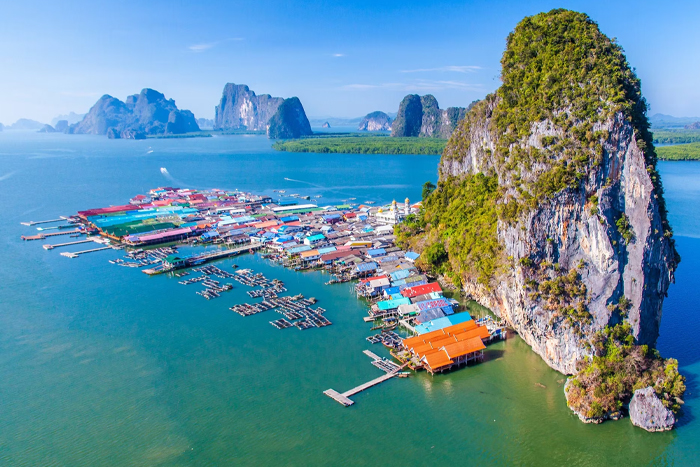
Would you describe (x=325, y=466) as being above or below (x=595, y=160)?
below

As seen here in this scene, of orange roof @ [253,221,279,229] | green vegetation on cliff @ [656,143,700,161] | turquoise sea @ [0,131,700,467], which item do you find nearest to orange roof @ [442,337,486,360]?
turquoise sea @ [0,131,700,467]

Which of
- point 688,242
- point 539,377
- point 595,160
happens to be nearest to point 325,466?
point 539,377

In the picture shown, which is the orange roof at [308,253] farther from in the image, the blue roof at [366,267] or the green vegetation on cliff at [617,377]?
the green vegetation on cliff at [617,377]

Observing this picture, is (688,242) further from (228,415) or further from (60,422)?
(60,422)

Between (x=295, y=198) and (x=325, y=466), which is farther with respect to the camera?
(x=295, y=198)

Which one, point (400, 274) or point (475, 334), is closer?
point (475, 334)

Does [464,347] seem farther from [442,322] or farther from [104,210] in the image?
[104,210]

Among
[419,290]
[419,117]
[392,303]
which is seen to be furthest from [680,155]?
[392,303]

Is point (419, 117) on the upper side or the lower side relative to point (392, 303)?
upper
